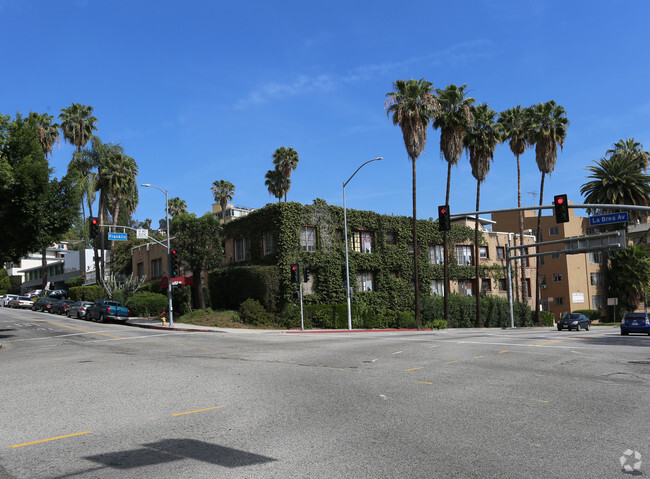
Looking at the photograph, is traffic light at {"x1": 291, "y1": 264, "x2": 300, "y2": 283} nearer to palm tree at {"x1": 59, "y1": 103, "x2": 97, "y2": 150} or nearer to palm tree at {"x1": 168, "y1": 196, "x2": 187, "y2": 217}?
palm tree at {"x1": 59, "y1": 103, "x2": 97, "y2": 150}

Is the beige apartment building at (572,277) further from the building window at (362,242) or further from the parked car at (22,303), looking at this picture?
the parked car at (22,303)

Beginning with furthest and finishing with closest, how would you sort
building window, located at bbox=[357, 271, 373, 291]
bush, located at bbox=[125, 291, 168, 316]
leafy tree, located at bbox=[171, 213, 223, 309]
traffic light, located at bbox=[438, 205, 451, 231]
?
bush, located at bbox=[125, 291, 168, 316] < building window, located at bbox=[357, 271, 373, 291] < leafy tree, located at bbox=[171, 213, 223, 309] < traffic light, located at bbox=[438, 205, 451, 231]

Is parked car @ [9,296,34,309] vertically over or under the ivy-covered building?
under

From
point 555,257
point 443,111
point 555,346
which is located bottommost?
point 555,346

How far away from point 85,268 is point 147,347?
57240 millimetres

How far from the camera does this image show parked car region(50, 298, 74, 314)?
49.9 m

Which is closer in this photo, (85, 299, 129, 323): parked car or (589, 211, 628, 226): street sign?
(589, 211, 628, 226): street sign

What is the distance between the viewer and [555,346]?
20.0 m

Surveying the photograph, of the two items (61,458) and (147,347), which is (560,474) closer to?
(61,458)

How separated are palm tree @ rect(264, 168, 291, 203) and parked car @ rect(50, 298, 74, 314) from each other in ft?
79.9

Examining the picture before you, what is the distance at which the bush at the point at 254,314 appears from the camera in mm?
36938

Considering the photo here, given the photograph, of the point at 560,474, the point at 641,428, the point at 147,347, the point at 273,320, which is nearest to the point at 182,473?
the point at 560,474

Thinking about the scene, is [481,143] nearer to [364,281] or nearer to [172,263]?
[364,281]

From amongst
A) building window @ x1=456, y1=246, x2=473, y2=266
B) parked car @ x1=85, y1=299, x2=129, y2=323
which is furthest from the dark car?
parked car @ x1=85, y1=299, x2=129, y2=323
